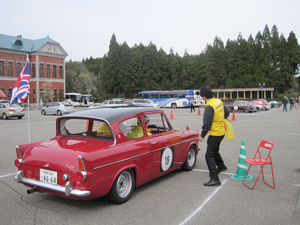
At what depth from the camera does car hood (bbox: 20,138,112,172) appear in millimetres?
3887

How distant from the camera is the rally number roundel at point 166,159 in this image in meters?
5.23

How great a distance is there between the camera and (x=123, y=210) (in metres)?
4.09

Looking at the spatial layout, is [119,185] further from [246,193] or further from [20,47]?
[20,47]

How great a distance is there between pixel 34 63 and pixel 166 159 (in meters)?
63.8

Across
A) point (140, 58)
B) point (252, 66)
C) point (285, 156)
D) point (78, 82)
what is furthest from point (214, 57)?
point (285, 156)

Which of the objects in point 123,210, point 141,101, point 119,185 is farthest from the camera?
point 141,101

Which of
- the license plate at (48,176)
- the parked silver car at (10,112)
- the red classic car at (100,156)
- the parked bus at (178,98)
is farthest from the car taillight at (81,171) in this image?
the parked bus at (178,98)

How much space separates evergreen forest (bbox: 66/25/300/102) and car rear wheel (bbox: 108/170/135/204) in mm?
73397

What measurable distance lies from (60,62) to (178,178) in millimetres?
65721

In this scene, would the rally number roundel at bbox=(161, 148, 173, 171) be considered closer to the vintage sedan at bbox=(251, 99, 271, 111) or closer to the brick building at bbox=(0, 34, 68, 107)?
the vintage sedan at bbox=(251, 99, 271, 111)

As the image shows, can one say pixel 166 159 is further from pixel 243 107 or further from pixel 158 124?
pixel 243 107

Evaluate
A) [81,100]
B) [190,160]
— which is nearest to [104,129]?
[190,160]

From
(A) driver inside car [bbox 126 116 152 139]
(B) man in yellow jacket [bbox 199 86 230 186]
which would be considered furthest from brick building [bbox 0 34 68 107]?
(B) man in yellow jacket [bbox 199 86 230 186]

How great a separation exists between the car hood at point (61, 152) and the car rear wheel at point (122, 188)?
1.96 ft
